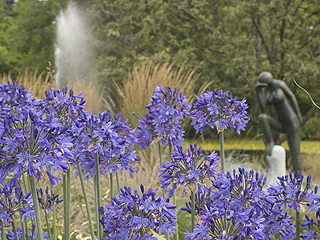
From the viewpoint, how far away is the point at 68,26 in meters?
16.1

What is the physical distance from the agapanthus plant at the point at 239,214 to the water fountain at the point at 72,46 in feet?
45.8

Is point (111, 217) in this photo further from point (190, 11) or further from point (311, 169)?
point (190, 11)

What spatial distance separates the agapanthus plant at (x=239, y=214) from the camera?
92 centimetres

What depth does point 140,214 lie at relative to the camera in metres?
0.97

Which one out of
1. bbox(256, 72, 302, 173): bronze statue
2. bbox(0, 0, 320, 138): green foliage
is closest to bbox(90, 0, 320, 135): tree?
bbox(0, 0, 320, 138): green foliage

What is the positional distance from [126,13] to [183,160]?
11.6m

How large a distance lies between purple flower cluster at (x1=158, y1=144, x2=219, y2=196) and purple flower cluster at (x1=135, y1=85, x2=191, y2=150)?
437mm

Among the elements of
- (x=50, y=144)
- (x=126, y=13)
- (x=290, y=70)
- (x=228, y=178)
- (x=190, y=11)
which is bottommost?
(x=228, y=178)

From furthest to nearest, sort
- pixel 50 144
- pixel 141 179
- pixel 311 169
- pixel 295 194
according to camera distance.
→ pixel 311 169, pixel 141 179, pixel 295 194, pixel 50 144

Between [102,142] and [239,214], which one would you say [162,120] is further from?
[239,214]

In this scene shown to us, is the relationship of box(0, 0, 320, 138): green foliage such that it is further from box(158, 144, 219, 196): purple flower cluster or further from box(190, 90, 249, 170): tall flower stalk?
box(158, 144, 219, 196): purple flower cluster

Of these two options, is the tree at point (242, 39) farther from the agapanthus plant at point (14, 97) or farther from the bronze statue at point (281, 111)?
the agapanthus plant at point (14, 97)

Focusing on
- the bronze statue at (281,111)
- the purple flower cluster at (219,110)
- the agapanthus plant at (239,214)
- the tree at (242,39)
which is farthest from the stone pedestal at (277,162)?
the agapanthus plant at (239,214)

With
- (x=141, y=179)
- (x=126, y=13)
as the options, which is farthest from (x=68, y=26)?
(x=141, y=179)
